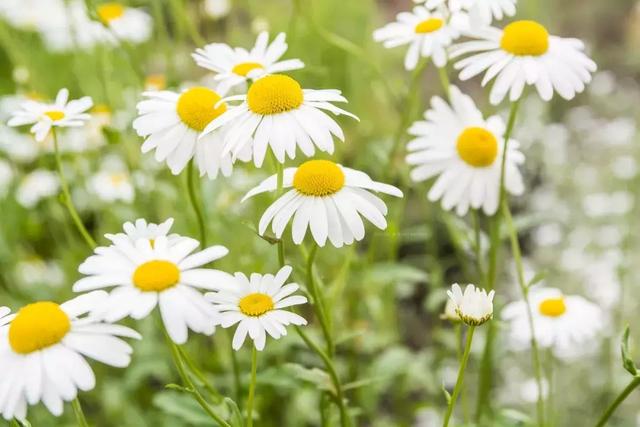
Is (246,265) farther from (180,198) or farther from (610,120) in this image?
(610,120)

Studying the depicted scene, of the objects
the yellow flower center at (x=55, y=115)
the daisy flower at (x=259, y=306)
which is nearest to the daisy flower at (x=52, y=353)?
the daisy flower at (x=259, y=306)

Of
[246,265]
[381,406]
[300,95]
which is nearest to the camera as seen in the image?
[300,95]

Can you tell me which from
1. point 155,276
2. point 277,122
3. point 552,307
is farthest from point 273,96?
point 552,307

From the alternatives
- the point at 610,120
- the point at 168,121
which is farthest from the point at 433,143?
the point at 610,120

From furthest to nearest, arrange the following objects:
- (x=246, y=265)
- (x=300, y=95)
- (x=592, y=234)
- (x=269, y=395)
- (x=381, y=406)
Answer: (x=592, y=234), (x=381, y=406), (x=269, y=395), (x=246, y=265), (x=300, y=95)

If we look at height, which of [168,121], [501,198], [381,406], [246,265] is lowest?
[381,406]

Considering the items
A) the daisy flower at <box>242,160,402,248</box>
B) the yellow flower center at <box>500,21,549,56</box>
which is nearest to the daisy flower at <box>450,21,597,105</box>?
the yellow flower center at <box>500,21,549,56</box>
